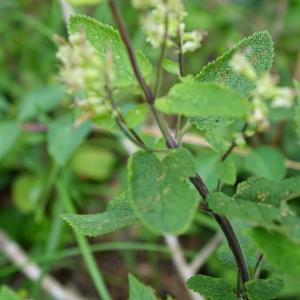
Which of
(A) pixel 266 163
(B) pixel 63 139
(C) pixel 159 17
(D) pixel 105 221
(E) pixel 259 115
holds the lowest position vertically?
(A) pixel 266 163

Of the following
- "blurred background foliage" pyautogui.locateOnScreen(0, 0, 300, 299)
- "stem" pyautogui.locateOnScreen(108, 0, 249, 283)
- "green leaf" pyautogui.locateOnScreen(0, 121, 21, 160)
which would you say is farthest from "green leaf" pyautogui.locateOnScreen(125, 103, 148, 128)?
"green leaf" pyautogui.locateOnScreen(0, 121, 21, 160)

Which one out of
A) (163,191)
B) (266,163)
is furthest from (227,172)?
(266,163)

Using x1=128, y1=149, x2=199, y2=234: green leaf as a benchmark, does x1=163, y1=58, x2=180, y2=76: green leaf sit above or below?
above

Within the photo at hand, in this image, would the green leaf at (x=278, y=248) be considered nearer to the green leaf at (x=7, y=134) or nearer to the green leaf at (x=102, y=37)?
the green leaf at (x=102, y=37)

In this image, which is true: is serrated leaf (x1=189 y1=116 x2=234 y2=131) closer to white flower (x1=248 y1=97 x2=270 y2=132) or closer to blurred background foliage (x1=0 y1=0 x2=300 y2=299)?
white flower (x1=248 y1=97 x2=270 y2=132)

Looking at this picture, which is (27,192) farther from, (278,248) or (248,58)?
(278,248)

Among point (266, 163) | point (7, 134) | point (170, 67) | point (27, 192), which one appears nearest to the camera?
point (170, 67)

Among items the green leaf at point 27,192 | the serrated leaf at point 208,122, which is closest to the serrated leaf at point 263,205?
the serrated leaf at point 208,122
